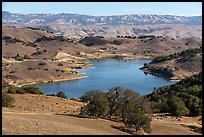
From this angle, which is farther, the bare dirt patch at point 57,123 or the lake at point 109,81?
the lake at point 109,81

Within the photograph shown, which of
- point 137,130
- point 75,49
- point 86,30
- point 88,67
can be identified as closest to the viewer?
point 137,130

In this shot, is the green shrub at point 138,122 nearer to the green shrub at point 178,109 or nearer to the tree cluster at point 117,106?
the tree cluster at point 117,106

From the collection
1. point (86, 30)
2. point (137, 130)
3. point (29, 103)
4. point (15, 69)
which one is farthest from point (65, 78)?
point (86, 30)

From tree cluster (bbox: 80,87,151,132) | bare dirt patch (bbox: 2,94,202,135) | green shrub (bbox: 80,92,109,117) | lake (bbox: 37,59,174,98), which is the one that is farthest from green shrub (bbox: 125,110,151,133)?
lake (bbox: 37,59,174,98)

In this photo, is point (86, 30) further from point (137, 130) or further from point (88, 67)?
point (137, 130)

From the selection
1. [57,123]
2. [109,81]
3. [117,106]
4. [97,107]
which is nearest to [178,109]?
[117,106]

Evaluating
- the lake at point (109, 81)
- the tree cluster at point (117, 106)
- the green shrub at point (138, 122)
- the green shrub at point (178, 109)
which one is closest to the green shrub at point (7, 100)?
the tree cluster at point (117, 106)

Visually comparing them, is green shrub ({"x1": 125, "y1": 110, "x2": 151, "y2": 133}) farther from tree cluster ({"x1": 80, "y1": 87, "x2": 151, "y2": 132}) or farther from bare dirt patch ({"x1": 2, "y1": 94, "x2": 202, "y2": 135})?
bare dirt patch ({"x1": 2, "y1": 94, "x2": 202, "y2": 135})

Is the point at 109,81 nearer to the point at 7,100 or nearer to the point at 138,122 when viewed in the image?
the point at 7,100

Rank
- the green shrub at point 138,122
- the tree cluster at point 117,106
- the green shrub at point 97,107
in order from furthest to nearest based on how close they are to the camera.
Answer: the green shrub at point 97,107, the tree cluster at point 117,106, the green shrub at point 138,122
